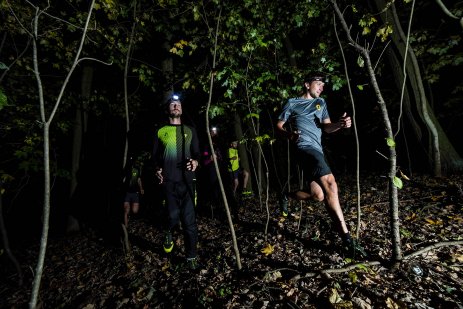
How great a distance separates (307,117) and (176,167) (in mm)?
2077

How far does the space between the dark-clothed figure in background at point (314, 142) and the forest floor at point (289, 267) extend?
1.79 ft

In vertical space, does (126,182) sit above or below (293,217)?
above

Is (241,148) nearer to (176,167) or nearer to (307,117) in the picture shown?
(176,167)

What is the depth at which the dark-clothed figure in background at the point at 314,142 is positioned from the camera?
10.6ft

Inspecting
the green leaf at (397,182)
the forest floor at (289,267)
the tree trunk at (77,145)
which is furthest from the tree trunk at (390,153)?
the tree trunk at (77,145)

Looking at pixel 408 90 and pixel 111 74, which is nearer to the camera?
pixel 408 90

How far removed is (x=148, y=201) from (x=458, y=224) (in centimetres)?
971

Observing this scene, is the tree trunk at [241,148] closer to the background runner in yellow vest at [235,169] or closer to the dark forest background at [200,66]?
the dark forest background at [200,66]

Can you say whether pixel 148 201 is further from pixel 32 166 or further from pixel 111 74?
pixel 111 74

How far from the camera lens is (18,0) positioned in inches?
220

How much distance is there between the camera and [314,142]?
3613mm

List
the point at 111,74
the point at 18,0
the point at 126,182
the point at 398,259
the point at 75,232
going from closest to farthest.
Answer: the point at 398,259
the point at 126,182
the point at 18,0
the point at 75,232
the point at 111,74

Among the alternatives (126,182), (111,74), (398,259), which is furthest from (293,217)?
(111,74)

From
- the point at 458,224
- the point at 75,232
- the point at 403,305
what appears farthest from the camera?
the point at 75,232
